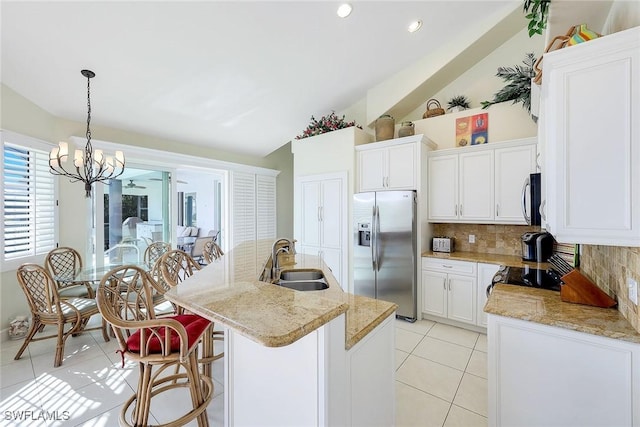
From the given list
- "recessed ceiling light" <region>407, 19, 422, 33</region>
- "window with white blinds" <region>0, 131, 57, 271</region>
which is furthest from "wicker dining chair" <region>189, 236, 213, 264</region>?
"recessed ceiling light" <region>407, 19, 422, 33</region>

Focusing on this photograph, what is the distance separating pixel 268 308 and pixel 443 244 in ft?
10.4

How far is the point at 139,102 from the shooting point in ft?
10.9

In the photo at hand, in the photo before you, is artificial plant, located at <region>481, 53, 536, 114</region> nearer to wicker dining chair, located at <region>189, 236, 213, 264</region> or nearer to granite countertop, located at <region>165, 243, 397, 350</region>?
granite countertop, located at <region>165, 243, 397, 350</region>

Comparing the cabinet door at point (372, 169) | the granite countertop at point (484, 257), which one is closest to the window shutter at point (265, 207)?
the cabinet door at point (372, 169)

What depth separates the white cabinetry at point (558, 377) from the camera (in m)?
1.22

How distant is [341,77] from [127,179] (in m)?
3.53

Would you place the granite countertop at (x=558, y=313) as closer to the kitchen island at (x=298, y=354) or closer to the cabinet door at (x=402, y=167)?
the kitchen island at (x=298, y=354)

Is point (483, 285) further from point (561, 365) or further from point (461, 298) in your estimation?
point (561, 365)

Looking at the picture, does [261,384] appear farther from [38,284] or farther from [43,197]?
[43,197]

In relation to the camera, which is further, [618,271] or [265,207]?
[265,207]

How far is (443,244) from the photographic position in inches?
139

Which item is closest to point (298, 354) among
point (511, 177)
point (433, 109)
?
point (511, 177)

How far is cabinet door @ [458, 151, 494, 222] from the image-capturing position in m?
3.19

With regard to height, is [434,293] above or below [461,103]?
below
